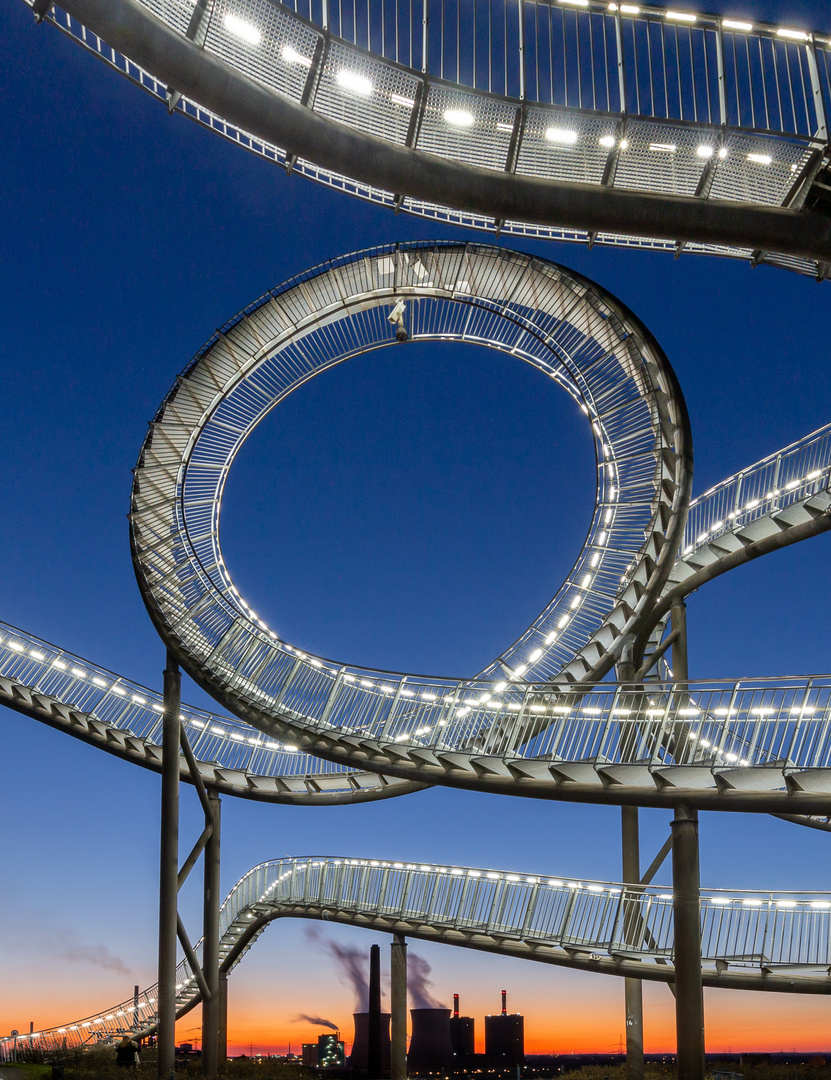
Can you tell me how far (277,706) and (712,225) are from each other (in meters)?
12.3

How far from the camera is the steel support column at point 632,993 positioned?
19312 mm

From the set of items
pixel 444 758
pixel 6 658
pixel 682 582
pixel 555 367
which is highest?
pixel 555 367

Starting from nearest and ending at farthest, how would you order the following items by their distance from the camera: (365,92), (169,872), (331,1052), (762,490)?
(365,92), (169,872), (762,490), (331,1052)

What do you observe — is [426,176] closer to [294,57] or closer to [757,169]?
[294,57]

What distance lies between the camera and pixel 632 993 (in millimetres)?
20484

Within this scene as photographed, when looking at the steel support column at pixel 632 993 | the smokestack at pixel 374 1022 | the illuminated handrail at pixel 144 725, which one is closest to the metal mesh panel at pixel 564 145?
the steel support column at pixel 632 993

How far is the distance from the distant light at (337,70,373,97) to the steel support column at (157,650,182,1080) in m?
14.2

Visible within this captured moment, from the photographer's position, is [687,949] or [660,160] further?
[687,949]

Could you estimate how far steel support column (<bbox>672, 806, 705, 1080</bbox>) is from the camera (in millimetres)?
14648

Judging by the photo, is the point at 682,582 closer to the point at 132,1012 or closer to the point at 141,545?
the point at 141,545

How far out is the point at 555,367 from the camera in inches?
837

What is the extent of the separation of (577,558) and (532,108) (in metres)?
14.3

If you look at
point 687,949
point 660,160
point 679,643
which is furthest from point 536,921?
point 660,160

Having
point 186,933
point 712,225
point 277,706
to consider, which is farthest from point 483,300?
point 186,933
